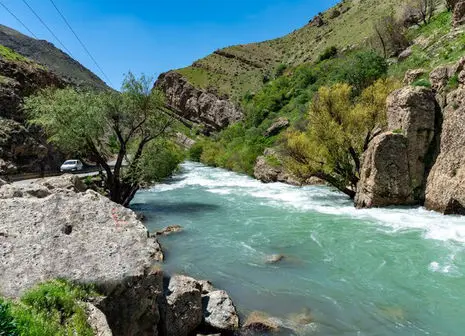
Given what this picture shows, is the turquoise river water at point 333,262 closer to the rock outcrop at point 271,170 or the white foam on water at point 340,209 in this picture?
the white foam on water at point 340,209

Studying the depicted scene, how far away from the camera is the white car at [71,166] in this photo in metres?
46.2

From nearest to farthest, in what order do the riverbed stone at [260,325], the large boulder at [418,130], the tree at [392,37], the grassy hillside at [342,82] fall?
the riverbed stone at [260,325] < the large boulder at [418,130] < the grassy hillside at [342,82] < the tree at [392,37]

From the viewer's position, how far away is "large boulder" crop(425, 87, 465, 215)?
21.7m

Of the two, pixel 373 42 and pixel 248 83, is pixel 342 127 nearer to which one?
pixel 373 42

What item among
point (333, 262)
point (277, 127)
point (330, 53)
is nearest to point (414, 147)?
point (333, 262)

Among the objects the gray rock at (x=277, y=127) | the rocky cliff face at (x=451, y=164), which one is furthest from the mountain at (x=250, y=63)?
the rocky cliff face at (x=451, y=164)

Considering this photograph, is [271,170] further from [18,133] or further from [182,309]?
[182,309]

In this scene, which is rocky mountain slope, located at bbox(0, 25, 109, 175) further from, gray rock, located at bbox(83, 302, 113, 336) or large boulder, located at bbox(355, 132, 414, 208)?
gray rock, located at bbox(83, 302, 113, 336)

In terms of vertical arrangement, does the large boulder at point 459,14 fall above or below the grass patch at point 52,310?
above

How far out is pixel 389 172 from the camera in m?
25.3

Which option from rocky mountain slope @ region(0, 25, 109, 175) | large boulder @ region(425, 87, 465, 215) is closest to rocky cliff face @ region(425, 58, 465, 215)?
large boulder @ region(425, 87, 465, 215)

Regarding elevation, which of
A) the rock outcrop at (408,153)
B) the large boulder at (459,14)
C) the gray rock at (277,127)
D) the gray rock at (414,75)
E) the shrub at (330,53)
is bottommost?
the rock outcrop at (408,153)

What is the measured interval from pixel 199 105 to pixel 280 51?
159ft

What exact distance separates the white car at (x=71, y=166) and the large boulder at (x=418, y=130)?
3991 centimetres
